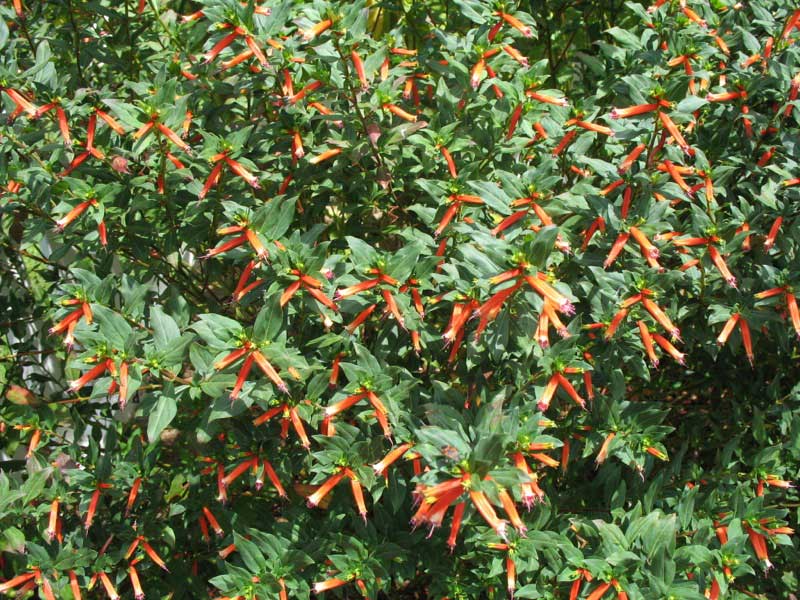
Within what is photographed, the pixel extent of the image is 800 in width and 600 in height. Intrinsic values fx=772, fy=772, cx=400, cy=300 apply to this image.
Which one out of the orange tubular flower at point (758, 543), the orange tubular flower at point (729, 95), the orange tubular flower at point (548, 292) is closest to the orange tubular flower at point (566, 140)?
the orange tubular flower at point (729, 95)

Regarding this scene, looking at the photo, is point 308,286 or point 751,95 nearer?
point 308,286

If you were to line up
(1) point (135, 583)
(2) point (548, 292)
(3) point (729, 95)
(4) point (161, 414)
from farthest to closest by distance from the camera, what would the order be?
(3) point (729, 95) < (1) point (135, 583) < (4) point (161, 414) < (2) point (548, 292)

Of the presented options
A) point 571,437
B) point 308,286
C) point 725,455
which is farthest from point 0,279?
point 725,455

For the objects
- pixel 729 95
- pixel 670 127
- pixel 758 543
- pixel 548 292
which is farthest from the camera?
pixel 729 95

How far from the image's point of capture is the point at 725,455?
3041mm

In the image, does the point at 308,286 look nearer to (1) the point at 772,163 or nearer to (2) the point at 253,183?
(2) the point at 253,183

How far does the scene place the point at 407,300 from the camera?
2562 millimetres

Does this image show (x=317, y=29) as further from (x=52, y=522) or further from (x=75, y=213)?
(x=52, y=522)

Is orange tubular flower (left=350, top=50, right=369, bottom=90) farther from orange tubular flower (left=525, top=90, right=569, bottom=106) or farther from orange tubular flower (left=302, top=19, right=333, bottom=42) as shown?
orange tubular flower (left=525, top=90, right=569, bottom=106)

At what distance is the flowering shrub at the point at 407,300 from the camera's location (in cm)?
248

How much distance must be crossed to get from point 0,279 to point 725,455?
3597mm

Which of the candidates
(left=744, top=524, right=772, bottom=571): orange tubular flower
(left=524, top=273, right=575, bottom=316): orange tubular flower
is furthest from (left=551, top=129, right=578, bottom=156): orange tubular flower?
(left=744, top=524, right=772, bottom=571): orange tubular flower

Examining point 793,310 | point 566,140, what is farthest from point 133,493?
point 793,310

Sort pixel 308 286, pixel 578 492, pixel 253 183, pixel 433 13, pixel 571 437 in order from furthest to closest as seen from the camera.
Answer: pixel 433 13 < pixel 578 492 < pixel 571 437 < pixel 253 183 < pixel 308 286
